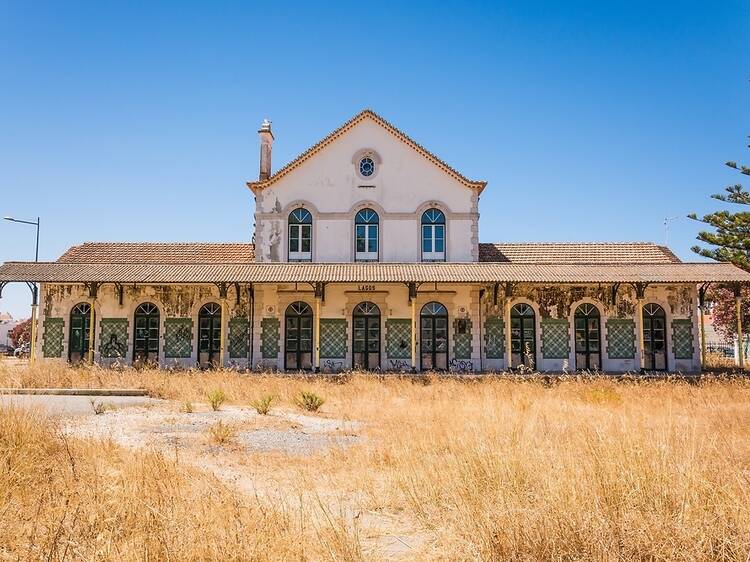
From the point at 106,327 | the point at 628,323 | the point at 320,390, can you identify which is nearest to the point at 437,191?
the point at 628,323

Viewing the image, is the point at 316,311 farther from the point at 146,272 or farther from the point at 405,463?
the point at 405,463

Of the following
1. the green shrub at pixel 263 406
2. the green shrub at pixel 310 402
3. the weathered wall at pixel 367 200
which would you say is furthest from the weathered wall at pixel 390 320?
the green shrub at pixel 263 406

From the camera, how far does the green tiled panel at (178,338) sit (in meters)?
19.8

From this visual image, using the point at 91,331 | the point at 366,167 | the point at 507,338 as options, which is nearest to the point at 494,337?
the point at 507,338

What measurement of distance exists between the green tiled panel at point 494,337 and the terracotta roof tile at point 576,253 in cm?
315

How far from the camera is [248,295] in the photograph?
19906 mm

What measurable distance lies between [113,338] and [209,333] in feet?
10.9

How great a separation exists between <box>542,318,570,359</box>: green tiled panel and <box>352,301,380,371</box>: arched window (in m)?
5.78

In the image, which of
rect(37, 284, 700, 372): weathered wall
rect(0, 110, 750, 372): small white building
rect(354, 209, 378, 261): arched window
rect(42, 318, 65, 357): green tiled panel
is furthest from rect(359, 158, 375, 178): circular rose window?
rect(42, 318, 65, 357): green tiled panel

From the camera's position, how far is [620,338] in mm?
19578

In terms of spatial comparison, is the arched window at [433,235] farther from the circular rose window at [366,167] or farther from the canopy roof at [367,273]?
the circular rose window at [366,167]

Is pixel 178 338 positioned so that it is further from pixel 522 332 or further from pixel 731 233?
pixel 731 233

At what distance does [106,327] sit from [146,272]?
8.98 ft

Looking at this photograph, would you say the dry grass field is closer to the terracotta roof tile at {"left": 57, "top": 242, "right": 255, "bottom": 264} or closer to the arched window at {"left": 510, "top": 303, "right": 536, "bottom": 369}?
the arched window at {"left": 510, "top": 303, "right": 536, "bottom": 369}
